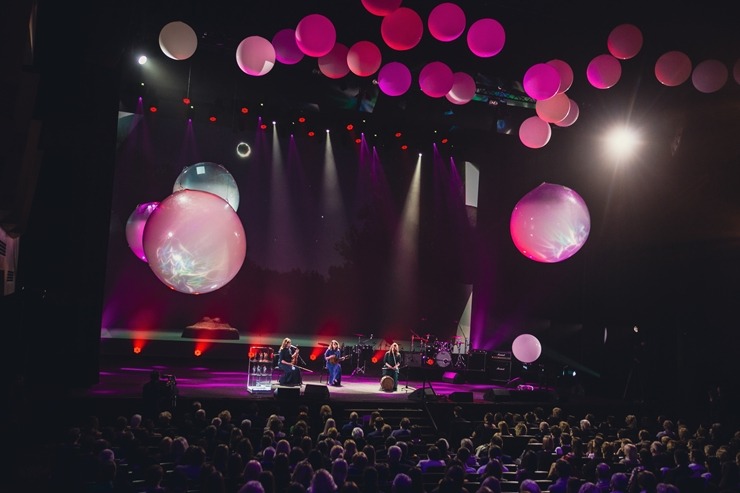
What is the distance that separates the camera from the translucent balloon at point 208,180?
9.95 meters

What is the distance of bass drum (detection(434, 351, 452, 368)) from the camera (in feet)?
48.3

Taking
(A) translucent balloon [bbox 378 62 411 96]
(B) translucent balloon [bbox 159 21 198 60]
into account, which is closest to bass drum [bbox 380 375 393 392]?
(A) translucent balloon [bbox 378 62 411 96]

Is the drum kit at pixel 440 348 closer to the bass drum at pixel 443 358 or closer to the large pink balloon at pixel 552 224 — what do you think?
the bass drum at pixel 443 358

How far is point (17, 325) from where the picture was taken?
9172 millimetres

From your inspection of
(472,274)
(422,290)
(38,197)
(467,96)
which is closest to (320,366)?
(422,290)

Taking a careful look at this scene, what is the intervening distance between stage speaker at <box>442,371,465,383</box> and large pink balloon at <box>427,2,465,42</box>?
912 centimetres

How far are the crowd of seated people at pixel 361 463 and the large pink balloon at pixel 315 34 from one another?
4.09 meters

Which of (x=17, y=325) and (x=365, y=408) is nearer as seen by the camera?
(x=17, y=325)

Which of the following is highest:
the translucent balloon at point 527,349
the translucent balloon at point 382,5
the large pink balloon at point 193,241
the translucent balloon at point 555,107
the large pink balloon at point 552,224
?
the translucent balloon at point 382,5

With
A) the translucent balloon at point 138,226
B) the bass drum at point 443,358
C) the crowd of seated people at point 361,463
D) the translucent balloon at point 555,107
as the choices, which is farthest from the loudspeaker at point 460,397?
the translucent balloon at point 138,226

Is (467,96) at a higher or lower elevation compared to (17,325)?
higher

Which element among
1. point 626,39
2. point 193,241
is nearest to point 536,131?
point 626,39

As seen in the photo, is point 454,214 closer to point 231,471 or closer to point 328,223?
point 328,223

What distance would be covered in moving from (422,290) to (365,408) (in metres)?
6.38
